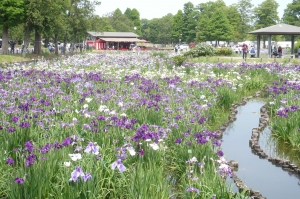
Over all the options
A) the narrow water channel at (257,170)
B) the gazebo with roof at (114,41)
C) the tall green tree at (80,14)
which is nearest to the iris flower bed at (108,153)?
the narrow water channel at (257,170)

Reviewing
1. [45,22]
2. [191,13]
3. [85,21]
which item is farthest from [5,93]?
[191,13]

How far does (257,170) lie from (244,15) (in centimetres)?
8585

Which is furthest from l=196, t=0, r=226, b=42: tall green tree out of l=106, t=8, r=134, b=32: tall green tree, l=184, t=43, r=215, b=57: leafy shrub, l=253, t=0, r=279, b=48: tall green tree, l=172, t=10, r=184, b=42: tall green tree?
l=184, t=43, r=215, b=57: leafy shrub

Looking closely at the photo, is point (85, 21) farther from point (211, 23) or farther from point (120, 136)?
point (120, 136)

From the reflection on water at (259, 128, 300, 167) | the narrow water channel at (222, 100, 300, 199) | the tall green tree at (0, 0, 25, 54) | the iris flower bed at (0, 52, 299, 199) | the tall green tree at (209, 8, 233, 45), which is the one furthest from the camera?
the tall green tree at (209, 8, 233, 45)

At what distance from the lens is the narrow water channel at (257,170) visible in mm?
5980

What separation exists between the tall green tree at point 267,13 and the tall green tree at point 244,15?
570 cm

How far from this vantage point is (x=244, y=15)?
88.1 meters

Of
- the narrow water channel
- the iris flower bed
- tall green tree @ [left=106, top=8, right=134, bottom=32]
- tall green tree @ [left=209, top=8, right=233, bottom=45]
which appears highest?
tall green tree @ [left=106, top=8, right=134, bottom=32]

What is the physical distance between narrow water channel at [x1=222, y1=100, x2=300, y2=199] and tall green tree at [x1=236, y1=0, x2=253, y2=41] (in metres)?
79.6

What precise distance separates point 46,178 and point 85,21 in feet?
157

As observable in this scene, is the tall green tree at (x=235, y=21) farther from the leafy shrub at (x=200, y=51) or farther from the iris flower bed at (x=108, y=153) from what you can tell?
the iris flower bed at (x=108, y=153)

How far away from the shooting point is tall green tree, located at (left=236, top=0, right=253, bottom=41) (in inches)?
3388

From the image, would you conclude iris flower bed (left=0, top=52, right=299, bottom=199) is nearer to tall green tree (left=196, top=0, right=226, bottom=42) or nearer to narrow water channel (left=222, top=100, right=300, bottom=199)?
narrow water channel (left=222, top=100, right=300, bottom=199)
